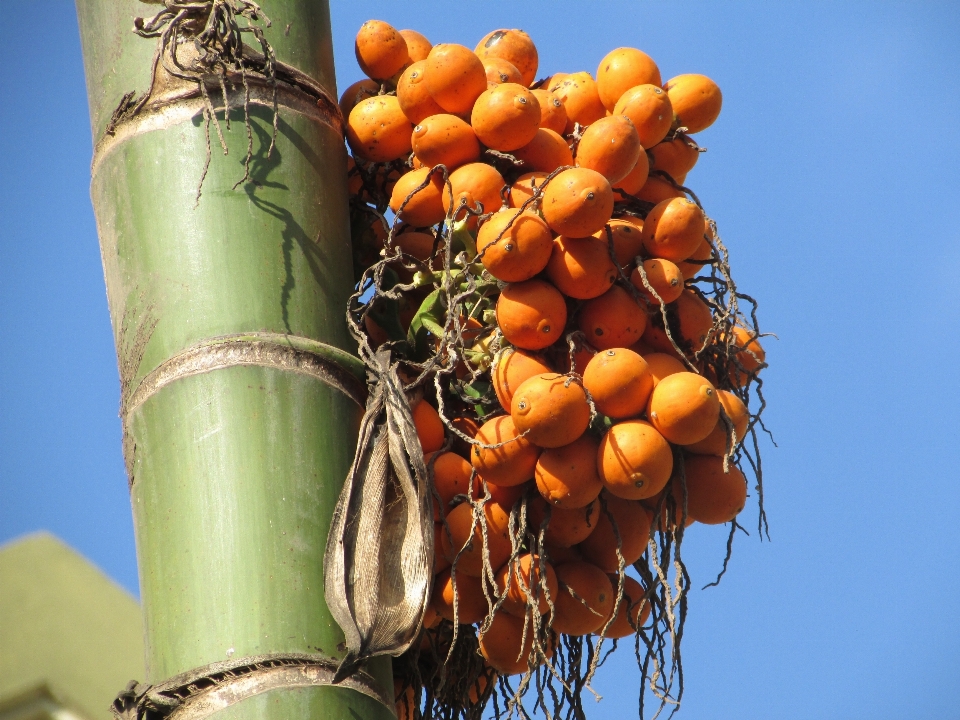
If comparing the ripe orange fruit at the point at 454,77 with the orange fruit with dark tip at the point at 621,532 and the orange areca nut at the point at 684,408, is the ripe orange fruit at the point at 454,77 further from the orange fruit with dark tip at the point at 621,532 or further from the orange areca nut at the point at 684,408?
the orange fruit with dark tip at the point at 621,532

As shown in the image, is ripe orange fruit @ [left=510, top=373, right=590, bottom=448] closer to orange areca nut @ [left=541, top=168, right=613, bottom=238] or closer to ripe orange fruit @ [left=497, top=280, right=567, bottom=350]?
ripe orange fruit @ [left=497, top=280, right=567, bottom=350]

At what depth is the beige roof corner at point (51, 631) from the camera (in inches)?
66.3

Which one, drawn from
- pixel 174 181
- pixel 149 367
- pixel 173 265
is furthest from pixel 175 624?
pixel 174 181

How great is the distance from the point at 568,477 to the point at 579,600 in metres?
0.28

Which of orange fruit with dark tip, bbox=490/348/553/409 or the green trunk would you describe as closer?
the green trunk

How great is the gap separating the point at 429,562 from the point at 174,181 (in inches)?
39.4

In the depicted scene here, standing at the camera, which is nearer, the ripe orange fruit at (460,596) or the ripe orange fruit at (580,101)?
the ripe orange fruit at (460,596)

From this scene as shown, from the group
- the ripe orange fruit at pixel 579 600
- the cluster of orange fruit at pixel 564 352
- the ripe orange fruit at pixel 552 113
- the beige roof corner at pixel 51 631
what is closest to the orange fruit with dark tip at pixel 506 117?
the cluster of orange fruit at pixel 564 352

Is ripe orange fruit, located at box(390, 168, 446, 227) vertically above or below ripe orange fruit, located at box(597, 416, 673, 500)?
above

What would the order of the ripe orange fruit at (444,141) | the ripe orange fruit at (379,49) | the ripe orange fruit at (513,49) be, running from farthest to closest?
1. the ripe orange fruit at (513,49)
2. the ripe orange fruit at (379,49)
3. the ripe orange fruit at (444,141)

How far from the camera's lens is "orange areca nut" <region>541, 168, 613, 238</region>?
9.50 feet

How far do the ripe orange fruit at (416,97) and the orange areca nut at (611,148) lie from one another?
406 millimetres

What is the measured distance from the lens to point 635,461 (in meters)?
2.79

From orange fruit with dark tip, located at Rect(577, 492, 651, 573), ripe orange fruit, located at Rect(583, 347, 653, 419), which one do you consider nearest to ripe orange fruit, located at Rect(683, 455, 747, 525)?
orange fruit with dark tip, located at Rect(577, 492, 651, 573)
